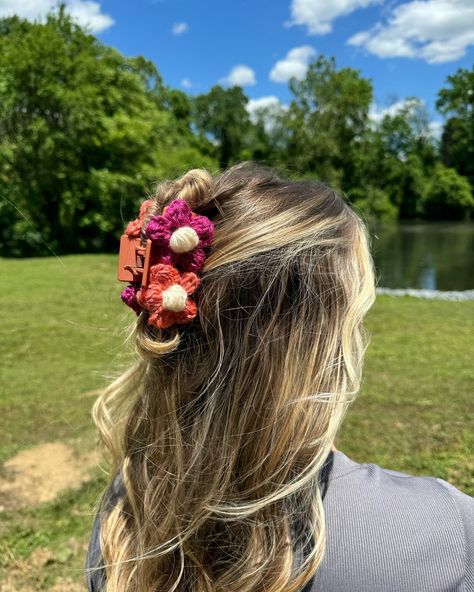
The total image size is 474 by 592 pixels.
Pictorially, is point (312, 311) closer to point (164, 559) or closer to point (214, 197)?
point (214, 197)

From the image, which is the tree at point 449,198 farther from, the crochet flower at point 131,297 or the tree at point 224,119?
the crochet flower at point 131,297

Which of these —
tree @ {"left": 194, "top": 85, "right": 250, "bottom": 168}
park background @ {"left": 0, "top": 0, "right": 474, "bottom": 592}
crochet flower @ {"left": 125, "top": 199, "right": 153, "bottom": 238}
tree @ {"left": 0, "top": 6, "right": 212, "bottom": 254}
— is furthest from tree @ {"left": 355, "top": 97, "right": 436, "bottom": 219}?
crochet flower @ {"left": 125, "top": 199, "right": 153, "bottom": 238}

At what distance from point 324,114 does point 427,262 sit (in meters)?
20.4

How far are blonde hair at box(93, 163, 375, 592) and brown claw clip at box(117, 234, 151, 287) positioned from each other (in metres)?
0.13

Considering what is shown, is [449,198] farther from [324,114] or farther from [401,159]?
[324,114]

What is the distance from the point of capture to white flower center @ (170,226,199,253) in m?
1.08

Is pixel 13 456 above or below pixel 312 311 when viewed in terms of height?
below

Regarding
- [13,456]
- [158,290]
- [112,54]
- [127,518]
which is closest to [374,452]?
[13,456]

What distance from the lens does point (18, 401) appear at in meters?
4.71

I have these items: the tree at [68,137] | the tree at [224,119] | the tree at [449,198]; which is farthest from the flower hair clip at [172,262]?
the tree at [449,198]

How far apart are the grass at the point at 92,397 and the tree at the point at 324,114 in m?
28.6

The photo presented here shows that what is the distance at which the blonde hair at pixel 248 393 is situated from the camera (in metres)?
1.06

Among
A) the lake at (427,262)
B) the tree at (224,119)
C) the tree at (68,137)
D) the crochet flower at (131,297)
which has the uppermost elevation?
the tree at (224,119)

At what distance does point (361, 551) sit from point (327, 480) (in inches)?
6.0
